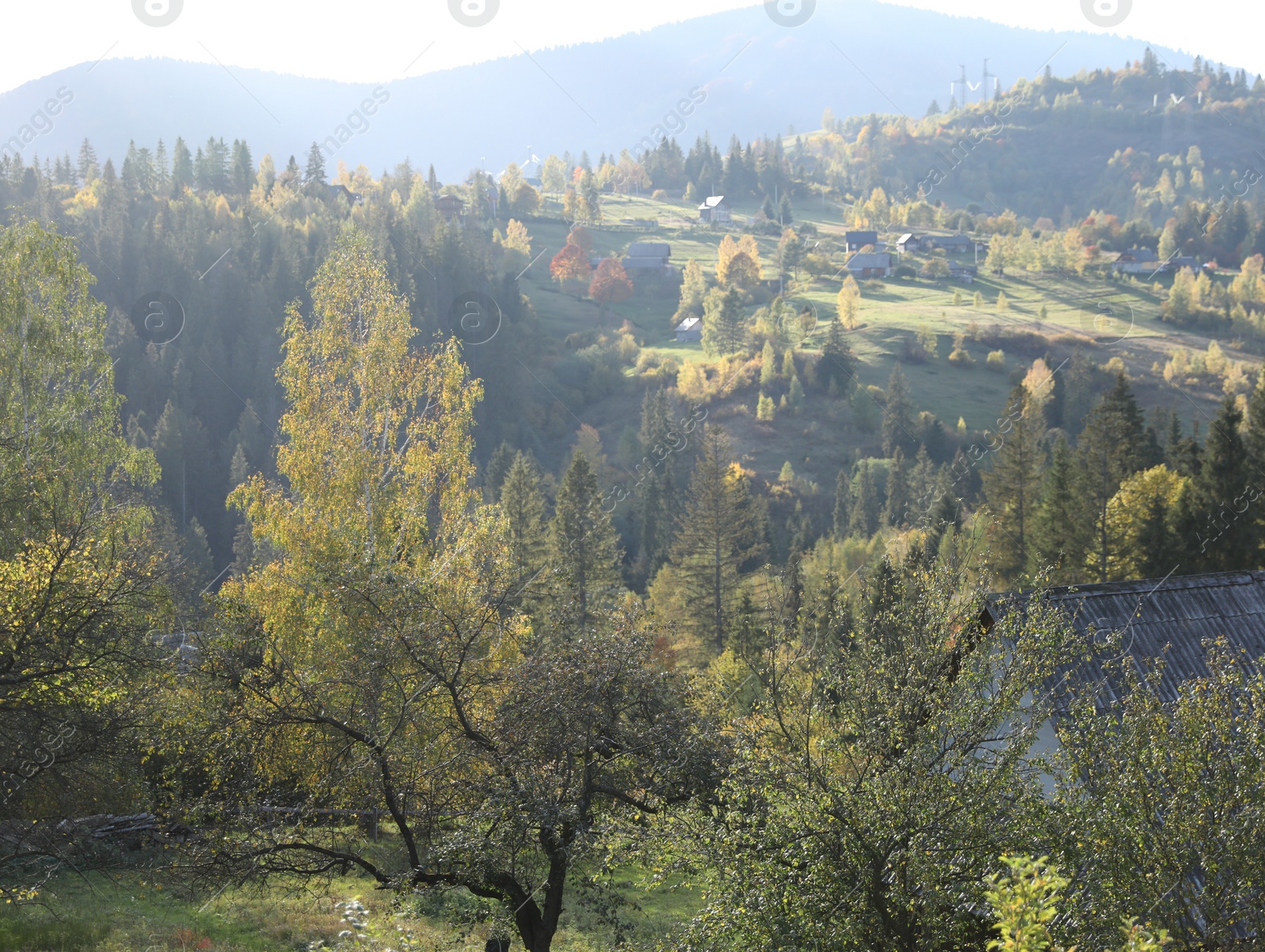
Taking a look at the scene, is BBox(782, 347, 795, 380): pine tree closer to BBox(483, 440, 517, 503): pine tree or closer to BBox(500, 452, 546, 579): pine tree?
BBox(483, 440, 517, 503): pine tree

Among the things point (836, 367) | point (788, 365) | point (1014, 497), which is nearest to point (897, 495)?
point (1014, 497)

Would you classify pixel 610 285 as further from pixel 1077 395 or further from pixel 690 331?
pixel 1077 395

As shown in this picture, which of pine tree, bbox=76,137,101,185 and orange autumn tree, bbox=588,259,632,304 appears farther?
orange autumn tree, bbox=588,259,632,304

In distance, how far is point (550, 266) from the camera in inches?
7426

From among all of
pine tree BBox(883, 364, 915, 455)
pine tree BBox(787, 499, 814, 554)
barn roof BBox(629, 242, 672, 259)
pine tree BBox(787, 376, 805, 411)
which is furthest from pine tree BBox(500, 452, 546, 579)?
barn roof BBox(629, 242, 672, 259)

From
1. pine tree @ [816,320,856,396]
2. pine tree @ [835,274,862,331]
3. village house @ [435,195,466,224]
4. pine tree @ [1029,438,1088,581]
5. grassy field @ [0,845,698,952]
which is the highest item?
village house @ [435,195,466,224]

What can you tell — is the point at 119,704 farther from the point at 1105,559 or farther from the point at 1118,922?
the point at 1105,559

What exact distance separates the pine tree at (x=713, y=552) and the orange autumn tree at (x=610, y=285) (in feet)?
395

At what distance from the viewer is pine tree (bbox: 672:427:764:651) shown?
58062mm

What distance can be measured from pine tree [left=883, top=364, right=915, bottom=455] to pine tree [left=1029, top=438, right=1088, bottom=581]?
212 ft

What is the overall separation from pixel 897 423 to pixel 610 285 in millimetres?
81046

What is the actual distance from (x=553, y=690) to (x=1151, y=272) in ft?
667

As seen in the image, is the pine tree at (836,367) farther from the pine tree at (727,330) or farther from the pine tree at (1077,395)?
the pine tree at (1077,395)

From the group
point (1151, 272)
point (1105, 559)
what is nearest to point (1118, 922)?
point (1105, 559)
